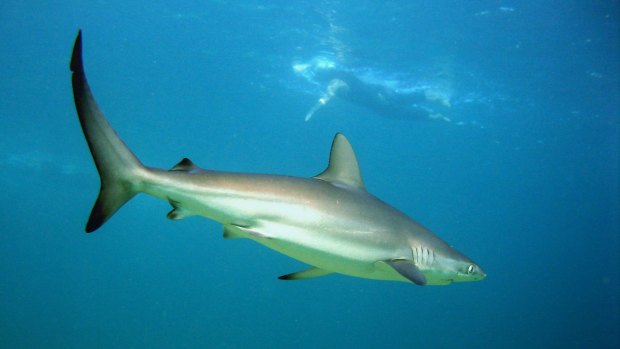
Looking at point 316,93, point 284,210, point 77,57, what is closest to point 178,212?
point 284,210

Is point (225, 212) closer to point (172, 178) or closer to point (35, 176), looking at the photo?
point (172, 178)

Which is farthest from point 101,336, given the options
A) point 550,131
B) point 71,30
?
point 550,131

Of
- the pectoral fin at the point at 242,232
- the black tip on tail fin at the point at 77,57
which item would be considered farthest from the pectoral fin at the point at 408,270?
the black tip on tail fin at the point at 77,57

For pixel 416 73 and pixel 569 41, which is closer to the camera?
pixel 569 41

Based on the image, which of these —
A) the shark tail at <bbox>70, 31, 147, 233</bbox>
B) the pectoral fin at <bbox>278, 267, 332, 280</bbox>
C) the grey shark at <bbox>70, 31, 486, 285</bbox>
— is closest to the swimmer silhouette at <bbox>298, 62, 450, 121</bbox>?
the pectoral fin at <bbox>278, 267, 332, 280</bbox>

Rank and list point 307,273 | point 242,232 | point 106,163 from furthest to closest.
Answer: point 307,273 < point 242,232 < point 106,163

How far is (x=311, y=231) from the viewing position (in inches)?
126

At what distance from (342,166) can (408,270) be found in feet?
3.99

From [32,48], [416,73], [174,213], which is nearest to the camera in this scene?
[174,213]

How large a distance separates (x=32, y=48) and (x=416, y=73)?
1659cm

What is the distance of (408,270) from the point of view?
333cm

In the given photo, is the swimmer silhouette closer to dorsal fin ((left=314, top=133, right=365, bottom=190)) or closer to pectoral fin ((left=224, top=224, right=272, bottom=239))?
dorsal fin ((left=314, top=133, right=365, bottom=190))

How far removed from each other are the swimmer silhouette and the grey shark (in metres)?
16.7

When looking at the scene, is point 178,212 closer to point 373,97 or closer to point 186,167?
point 186,167
